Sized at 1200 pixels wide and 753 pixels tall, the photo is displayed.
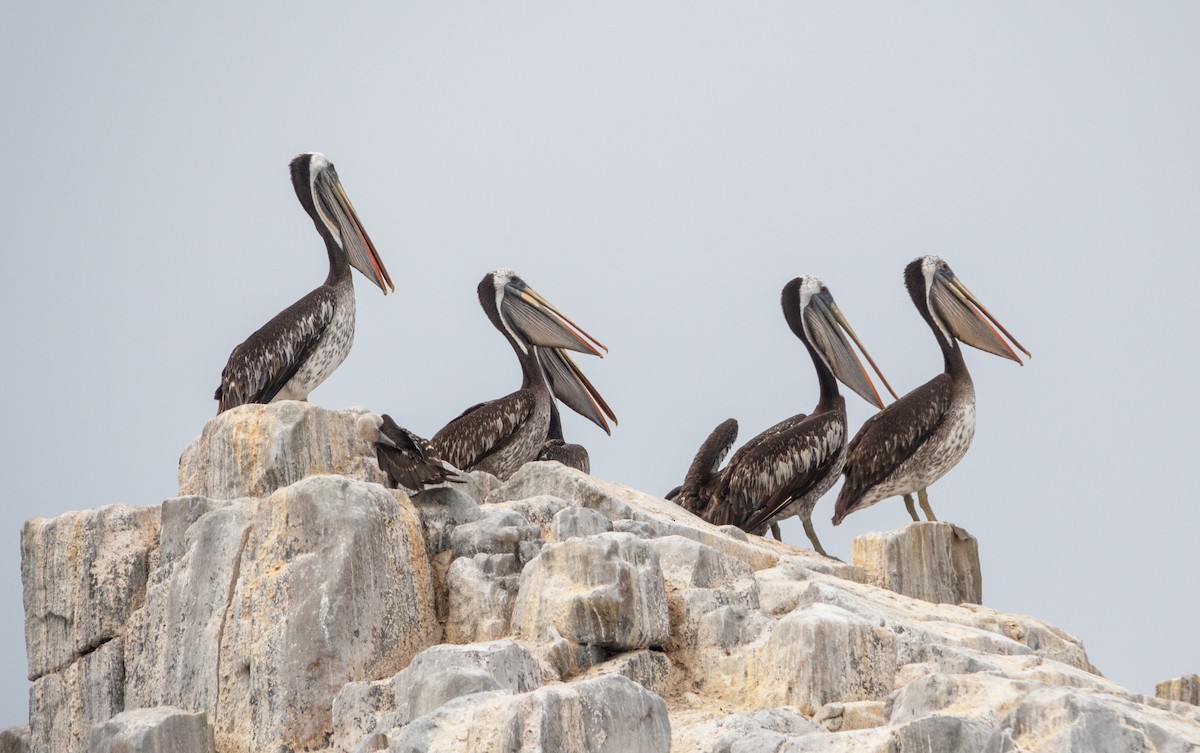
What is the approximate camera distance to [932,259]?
16.1 m

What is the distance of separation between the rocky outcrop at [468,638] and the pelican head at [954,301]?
17.9 ft

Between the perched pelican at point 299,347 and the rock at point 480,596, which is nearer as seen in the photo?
the rock at point 480,596

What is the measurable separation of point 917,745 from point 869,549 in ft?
19.2

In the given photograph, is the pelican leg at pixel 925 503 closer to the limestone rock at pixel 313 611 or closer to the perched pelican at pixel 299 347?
the perched pelican at pixel 299 347

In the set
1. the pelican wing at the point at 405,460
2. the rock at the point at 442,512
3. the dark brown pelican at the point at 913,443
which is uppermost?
the dark brown pelican at the point at 913,443

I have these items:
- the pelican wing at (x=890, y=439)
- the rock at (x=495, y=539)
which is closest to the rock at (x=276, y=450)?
the rock at (x=495, y=539)

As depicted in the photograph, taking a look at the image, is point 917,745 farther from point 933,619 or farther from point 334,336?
point 334,336

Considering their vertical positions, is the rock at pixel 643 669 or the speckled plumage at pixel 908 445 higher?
the speckled plumage at pixel 908 445

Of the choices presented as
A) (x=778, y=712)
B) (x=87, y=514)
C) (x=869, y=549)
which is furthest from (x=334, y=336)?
(x=778, y=712)

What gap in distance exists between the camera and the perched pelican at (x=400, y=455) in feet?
32.0

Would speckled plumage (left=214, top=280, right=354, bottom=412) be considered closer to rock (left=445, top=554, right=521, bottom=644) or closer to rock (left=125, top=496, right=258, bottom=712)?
rock (left=125, top=496, right=258, bottom=712)

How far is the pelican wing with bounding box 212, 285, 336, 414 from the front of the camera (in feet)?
43.5

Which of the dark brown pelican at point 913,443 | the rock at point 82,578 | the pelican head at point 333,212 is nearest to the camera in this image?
the rock at point 82,578

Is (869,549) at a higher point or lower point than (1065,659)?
higher
